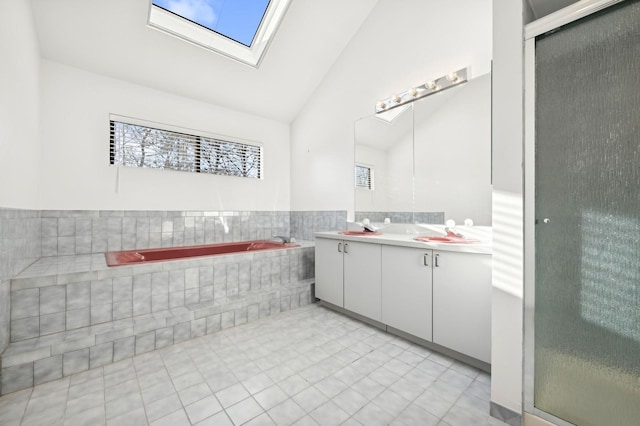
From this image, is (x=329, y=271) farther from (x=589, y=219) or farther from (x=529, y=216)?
(x=589, y=219)

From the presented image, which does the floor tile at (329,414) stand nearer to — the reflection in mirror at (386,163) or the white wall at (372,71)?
the reflection in mirror at (386,163)

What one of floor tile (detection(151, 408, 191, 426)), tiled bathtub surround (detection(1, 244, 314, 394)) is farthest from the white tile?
tiled bathtub surround (detection(1, 244, 314, 394))

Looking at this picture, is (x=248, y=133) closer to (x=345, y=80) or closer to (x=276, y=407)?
(x=345, y=80)

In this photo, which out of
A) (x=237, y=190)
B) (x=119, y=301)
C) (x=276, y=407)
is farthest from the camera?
(x=237, y=190)

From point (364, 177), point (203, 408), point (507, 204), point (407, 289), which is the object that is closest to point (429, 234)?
point (407, 289)

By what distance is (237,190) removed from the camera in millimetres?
3904

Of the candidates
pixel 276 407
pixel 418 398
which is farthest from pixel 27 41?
pixel 418 398

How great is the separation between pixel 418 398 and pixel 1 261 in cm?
255

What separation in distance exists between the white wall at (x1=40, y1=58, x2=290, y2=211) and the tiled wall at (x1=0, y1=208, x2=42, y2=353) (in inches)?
21.4

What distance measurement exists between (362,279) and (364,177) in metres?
1.29

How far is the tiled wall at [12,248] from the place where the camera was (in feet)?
5.32

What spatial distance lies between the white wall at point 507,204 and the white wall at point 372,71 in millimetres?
1117

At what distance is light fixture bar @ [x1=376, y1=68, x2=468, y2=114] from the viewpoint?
242 cm

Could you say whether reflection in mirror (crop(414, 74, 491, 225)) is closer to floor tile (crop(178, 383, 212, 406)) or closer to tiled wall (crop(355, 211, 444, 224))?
tiled wall (crop(355, 211, 444, 224))
